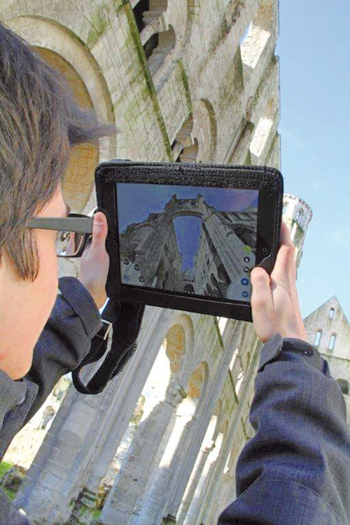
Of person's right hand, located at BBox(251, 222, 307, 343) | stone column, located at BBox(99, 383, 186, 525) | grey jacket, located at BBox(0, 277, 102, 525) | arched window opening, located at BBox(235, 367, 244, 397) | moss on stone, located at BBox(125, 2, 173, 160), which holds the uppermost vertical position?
arched window opening, located at BBox(235, 367, 244, 397)

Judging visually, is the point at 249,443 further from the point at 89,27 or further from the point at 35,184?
the point at 89,27

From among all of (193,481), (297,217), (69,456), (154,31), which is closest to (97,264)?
(69,456)

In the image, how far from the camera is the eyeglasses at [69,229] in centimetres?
97

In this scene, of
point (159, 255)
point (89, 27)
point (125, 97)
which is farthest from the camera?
point (125, 97)

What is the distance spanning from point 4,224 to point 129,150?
599 cm

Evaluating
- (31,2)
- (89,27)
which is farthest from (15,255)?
(89,27)

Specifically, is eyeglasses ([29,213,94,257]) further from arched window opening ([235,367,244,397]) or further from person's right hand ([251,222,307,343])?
arched window opening ([235,367,244,397])

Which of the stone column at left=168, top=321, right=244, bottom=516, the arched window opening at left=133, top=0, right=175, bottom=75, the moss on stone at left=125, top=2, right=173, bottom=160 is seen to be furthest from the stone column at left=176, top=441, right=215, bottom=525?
the arched window opening at left=133, top=0, right=175, bottom=75

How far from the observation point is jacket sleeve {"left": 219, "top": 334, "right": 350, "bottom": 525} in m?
0.84

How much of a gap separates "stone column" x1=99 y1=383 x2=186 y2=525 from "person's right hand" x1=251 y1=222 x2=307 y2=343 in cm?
949

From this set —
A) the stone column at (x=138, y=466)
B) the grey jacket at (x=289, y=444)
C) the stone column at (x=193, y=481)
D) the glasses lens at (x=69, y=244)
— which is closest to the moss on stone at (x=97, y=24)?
the glasses lens at (x=69, y=244)

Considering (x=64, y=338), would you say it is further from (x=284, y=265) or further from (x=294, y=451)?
(x=294, y=451)

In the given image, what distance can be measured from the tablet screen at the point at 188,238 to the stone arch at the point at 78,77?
310 cm

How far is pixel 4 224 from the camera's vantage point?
0.83m
